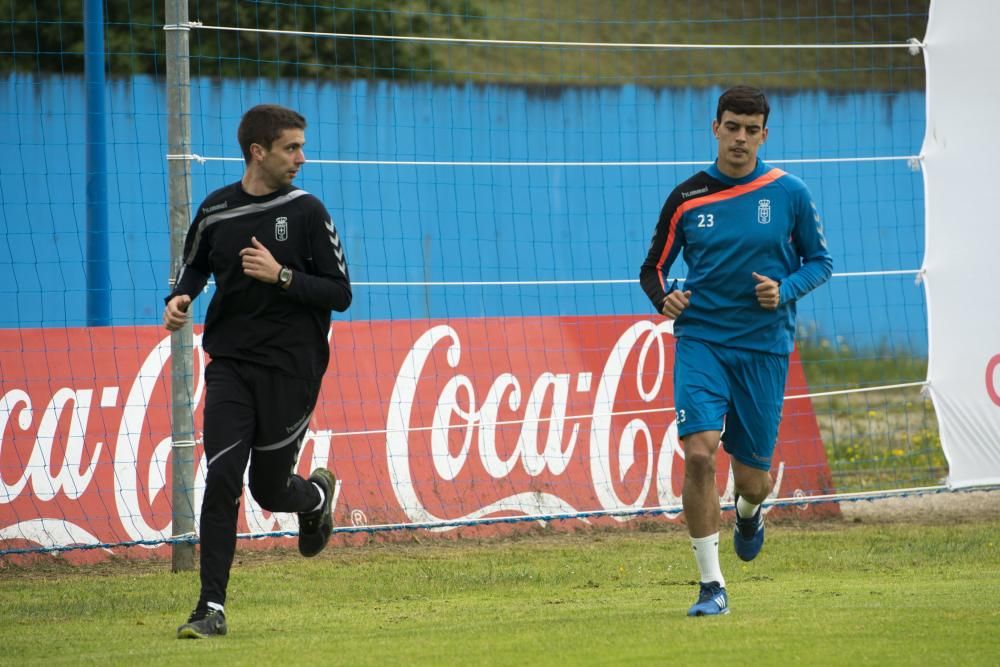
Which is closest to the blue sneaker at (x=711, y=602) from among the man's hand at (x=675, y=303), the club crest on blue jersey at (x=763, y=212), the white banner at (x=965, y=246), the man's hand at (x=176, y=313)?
the man's hand at (x=675, y=303)

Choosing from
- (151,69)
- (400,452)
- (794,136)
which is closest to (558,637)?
(400,452)

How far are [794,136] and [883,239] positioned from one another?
1.63m

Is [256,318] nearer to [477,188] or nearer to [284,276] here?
[284,276]

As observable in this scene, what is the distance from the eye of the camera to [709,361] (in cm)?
687

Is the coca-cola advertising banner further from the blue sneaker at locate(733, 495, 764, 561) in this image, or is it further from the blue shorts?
the blue shorts

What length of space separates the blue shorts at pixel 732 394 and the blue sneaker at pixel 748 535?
0.54 meters

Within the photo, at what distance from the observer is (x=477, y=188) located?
16.2m

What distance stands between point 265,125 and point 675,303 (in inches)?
76.9

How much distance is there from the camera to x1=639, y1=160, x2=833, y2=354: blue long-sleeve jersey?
689cm

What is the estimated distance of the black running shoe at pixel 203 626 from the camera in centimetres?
623

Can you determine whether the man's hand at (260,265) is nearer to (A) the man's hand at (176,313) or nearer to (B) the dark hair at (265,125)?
(A) the man's hand at (176,313)

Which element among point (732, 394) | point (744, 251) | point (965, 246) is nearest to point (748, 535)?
point (732, 394)

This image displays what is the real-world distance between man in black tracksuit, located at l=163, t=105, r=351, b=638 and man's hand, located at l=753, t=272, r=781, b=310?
180 centimetres

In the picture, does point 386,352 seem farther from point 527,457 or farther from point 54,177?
point 54,177
